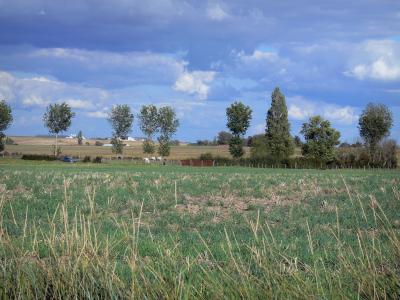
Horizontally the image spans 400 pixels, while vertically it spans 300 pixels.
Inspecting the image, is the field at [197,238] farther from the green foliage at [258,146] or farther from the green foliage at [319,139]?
the green foliage at [258,146]

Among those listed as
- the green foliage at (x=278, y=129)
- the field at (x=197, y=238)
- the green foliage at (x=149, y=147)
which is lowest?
the field at (x=197, y=238)

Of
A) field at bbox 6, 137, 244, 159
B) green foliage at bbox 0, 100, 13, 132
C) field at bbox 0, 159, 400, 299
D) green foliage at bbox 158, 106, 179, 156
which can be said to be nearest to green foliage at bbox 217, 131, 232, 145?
field at bbox 6, 137, 244, 159

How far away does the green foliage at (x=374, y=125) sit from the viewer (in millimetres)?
119438

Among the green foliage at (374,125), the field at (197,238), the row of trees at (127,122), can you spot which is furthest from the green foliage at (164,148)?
the field at (197,238)

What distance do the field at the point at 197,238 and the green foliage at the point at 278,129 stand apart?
81.2 meters

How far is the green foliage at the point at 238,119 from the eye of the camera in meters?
117

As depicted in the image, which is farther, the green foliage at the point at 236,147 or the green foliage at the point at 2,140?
the green foliage at the point at 2,140

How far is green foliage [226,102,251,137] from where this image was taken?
11688 centimetres

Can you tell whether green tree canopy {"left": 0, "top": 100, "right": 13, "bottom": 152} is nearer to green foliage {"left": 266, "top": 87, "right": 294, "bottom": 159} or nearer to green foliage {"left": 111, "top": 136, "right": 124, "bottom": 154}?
green foliage {"left": 111, "top": 136, "right": 124, "bottom": 154}

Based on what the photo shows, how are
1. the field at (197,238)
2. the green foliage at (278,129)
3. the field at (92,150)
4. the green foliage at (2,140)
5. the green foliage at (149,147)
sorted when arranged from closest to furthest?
1. the field at (197,238)
2. the green foliage at (278,129)
3. the green foliage at (2,140)
4. the green foliage at (149,147)
5. the field at (92,150)

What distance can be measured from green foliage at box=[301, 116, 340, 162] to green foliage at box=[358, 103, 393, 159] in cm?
1054

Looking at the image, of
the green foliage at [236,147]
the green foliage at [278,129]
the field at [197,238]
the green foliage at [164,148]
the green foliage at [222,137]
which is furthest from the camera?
the green foliage at [222,137]

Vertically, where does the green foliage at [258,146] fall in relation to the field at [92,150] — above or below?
above

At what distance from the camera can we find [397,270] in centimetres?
598
